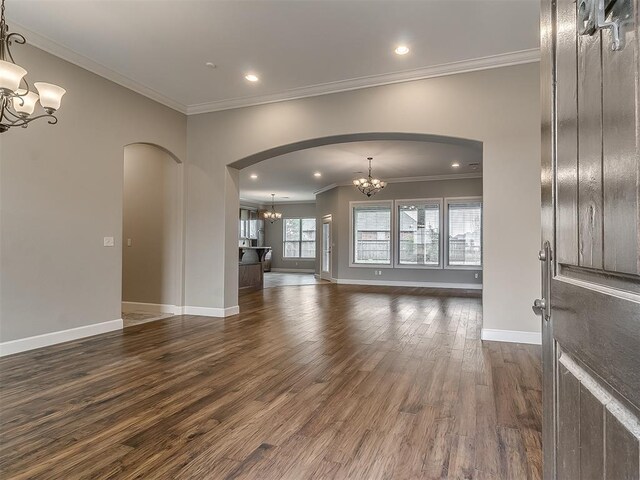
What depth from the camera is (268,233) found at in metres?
16.0

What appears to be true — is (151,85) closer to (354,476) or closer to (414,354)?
(414,354)

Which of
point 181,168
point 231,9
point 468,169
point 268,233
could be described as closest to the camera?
point 231,9

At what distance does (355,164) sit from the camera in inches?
334

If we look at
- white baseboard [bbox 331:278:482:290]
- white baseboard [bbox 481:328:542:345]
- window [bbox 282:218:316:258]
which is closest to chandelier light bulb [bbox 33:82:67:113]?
white baseboard [bbox 481:328:542:345]

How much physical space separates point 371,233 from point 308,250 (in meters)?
5.20

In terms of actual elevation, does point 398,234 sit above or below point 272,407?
above

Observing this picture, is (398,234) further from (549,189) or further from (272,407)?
(549,189)

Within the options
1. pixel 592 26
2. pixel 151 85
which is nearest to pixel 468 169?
pixel 151 85

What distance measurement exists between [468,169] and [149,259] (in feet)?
23.8

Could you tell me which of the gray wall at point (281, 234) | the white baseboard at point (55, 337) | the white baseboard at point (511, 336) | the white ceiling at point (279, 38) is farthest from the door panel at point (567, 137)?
the gray wall at point (281, 234)

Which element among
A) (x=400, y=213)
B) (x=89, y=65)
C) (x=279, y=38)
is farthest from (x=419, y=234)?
(x=89, y=65)

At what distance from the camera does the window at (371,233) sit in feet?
34.8

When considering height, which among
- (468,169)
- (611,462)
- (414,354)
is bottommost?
(414,354)

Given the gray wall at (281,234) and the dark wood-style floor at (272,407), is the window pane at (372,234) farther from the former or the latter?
the dark wood-style floor at (272,407)
